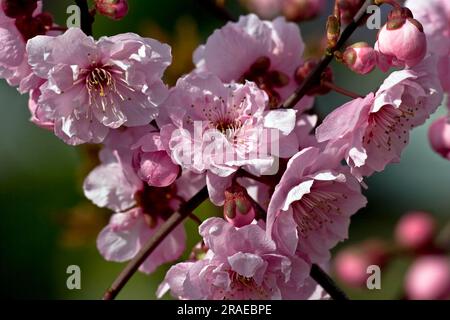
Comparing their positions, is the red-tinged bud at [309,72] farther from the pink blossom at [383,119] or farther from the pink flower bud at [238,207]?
the pink flower bud at [238,207]

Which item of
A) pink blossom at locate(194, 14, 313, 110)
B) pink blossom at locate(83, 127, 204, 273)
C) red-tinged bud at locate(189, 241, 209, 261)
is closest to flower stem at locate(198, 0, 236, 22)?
pink blossom at locate(194, 14, 313, 110)

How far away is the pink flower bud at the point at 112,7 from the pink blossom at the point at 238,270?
0.92 feet

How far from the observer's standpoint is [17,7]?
0.99 meters

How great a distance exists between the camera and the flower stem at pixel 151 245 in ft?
3.37

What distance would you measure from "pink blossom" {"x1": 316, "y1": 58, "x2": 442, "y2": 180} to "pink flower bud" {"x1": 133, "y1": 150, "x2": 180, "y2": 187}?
0.19 meters

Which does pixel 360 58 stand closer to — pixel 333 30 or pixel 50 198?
pixel 333 30

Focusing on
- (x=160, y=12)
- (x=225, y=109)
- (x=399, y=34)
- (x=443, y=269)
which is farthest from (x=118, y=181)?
(x=160, y=12)

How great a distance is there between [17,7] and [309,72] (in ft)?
1.32

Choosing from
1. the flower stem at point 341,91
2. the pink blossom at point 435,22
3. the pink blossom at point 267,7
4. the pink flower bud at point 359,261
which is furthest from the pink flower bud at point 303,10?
the pink flower bud at point 359,261

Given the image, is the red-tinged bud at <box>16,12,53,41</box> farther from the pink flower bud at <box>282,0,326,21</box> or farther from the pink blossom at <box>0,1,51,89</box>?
the pink flower bud at <box>282,0,326,21</box>

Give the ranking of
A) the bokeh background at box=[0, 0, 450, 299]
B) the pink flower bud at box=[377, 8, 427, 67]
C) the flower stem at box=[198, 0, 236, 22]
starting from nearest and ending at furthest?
the pink flower bud at box=[377, 8, 427, 67], the flower stem at box=[198, 0, 236, 22], the bokeh background at box=[0, 0, 450, 299]

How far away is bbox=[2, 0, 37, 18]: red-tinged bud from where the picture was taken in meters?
0.98

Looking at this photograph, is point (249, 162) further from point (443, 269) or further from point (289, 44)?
point (443, 269)
